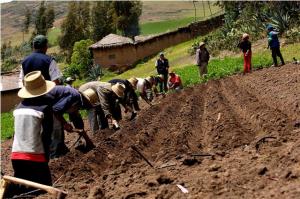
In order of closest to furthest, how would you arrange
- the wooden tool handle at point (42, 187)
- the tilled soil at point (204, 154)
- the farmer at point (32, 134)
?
the tilled soil at point (204, 154)
the wooden tool handle at point (42, 187)
the farmer at point (32, 134)

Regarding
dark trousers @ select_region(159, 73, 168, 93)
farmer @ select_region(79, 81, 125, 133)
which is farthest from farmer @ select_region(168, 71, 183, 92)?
farmer @ select_region(79, 81, 125, 133)

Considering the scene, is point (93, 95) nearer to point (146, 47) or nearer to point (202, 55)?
point (202, 55)

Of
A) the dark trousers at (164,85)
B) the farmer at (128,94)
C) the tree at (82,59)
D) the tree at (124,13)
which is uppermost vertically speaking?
the farmer at (128,94)

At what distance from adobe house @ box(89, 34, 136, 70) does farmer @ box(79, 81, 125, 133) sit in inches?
1409

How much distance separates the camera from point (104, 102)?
34.7 ft

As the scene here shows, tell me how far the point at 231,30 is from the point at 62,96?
2571cm

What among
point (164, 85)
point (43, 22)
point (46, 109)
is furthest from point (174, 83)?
point (43, 22)

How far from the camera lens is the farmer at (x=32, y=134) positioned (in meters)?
6.08

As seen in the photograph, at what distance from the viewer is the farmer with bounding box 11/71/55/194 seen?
608 cm

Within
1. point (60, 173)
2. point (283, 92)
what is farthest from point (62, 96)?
point (283, 92)

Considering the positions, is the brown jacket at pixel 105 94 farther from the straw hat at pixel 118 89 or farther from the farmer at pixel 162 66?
the farmer at pixel 162 66

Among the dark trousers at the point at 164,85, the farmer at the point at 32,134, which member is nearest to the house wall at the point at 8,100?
the dark trousers at the point at 164,85

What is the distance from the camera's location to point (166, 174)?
6.02 metres

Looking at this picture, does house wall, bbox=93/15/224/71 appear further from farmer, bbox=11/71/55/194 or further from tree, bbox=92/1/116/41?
farmer, bbox=11/71/55/194
